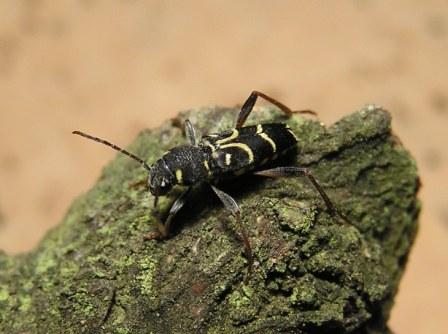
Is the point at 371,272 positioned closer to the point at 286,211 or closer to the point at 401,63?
the point at 286,211

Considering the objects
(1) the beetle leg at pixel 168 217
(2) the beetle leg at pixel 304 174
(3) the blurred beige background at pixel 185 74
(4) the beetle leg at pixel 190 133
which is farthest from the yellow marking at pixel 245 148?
(3) the blurred beige background at pixel 185 74

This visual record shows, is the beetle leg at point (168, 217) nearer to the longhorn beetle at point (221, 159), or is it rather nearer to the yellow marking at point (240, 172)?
the longhorn beetle at point (221, 159)

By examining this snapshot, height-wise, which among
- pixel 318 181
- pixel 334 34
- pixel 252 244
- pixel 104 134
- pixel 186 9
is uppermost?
pixel 186 9

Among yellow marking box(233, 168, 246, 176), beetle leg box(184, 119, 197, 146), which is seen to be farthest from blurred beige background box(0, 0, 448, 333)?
yellow marking box(233, 168, 246, 176)

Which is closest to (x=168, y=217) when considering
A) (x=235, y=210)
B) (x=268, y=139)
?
(x=235, y=210)

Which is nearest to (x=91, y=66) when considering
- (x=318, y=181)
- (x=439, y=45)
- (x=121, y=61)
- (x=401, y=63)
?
(x=121, y=61)

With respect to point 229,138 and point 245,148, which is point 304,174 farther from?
point 229,138
